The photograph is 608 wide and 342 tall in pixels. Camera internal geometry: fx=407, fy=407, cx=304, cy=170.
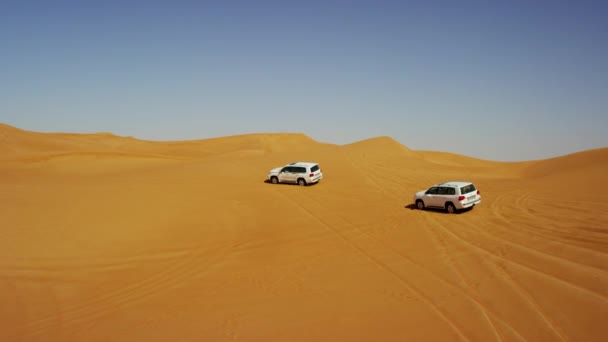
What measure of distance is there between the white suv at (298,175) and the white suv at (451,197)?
30.5 feet

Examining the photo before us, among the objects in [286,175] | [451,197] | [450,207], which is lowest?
[450,207]

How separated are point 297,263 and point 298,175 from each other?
51.2 feet

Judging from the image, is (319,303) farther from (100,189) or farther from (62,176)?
(62,176)

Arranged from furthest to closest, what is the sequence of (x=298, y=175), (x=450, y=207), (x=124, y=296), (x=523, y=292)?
(x=298, y=175) < (x=450, y=207) < (x=124, y=296) < (x=523, y=292)

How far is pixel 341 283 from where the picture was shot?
458 inches

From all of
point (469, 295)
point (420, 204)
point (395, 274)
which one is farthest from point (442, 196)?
point (469, 295)

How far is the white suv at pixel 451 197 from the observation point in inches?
781

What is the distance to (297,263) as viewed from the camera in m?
13.6

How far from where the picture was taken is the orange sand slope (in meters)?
9.20

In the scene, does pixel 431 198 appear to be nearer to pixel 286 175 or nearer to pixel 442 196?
pixel 442 196

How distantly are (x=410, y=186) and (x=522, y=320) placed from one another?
20.9m

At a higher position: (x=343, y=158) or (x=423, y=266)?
(x=343, y=158)

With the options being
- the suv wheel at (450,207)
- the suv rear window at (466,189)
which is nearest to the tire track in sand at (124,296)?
the suv wheel at (450,207)

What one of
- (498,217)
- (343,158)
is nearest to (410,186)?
(498,217)
